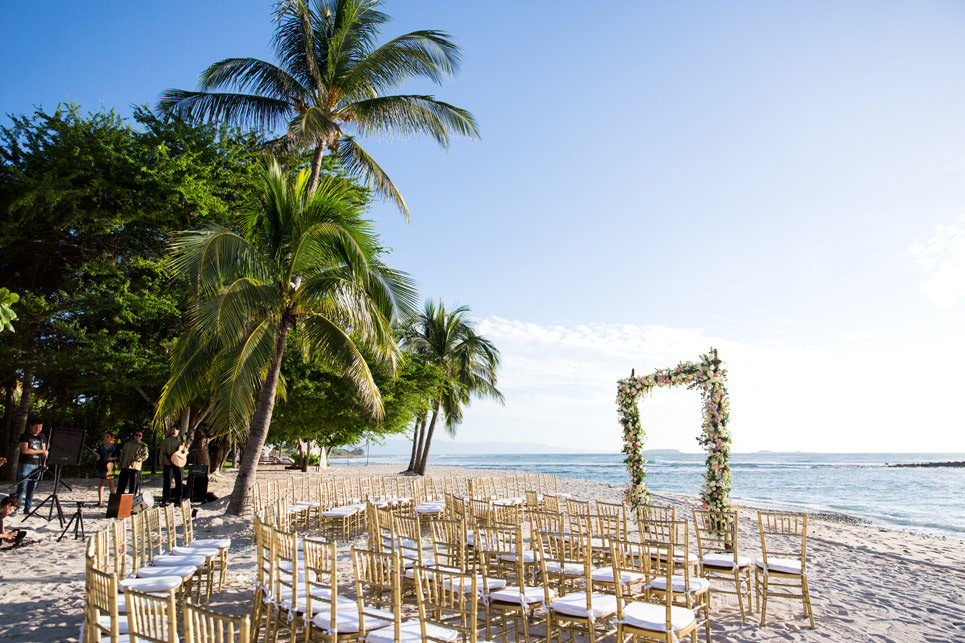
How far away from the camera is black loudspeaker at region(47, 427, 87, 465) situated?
9.59m

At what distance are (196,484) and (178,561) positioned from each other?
839 cm

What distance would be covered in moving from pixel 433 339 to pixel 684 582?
24824 millimetres

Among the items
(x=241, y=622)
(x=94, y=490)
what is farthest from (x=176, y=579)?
(x=94, y=490)

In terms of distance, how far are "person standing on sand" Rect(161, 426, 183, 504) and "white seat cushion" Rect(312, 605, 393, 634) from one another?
8.42 m

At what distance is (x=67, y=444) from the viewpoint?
9.64 metres

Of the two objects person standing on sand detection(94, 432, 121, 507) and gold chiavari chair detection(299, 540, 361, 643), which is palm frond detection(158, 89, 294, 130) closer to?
person standing on sand detection(94, 432, 121, 507)

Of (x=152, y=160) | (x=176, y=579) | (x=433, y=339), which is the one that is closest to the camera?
(x=176, y=579)

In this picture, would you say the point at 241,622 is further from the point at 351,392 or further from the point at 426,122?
the point at 351,392

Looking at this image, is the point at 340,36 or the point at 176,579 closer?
the point at 176,579

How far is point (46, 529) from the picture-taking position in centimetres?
870

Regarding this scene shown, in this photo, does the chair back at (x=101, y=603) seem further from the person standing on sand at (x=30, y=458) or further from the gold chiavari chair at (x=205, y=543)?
the person standing on sand at (x=30, y=458)

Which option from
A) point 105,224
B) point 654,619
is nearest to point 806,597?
point 654,619

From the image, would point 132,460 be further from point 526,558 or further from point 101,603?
point 101,603

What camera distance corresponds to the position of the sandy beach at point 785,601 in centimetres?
514
